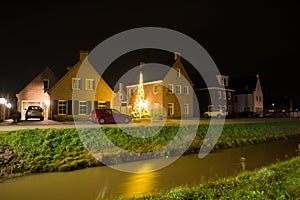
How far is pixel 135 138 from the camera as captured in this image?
17719mm

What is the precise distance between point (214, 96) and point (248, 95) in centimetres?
1006

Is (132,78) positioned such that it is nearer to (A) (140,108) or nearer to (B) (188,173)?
(A) (140,108)

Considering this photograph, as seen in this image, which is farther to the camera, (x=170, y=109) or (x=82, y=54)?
(x=170, y=109)

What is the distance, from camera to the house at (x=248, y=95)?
55.5 m

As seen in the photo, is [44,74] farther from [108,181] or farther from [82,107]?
[108,181]

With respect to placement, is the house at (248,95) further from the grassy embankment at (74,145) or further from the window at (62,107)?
the grassy embankment at (74,145)

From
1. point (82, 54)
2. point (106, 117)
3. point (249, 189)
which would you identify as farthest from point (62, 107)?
point (249, 189)

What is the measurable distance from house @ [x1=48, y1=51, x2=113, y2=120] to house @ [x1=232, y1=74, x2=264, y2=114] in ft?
94.0

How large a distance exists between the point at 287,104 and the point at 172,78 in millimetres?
43734

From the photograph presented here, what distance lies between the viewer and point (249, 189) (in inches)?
292

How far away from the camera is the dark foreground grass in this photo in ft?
22.5

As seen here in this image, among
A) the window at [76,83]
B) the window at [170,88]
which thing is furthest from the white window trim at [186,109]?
the window at [76,83]

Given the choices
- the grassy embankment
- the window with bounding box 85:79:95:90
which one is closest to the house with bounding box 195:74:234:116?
the window with bounding box 85:79:95:90

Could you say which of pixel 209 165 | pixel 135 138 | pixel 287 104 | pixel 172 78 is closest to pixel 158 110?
pixel 172 78
